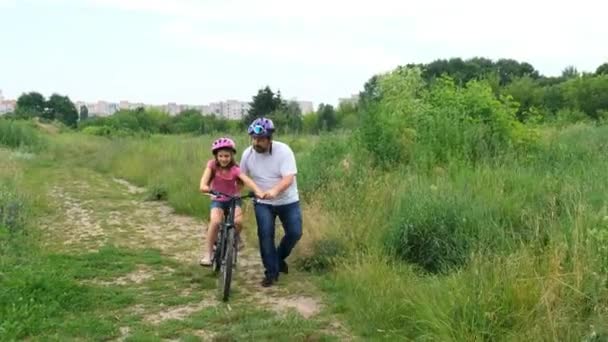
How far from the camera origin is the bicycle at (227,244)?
575 cm

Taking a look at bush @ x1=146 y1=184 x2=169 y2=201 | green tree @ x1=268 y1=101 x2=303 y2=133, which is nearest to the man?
bush @ x1=146 y1=184 x2=169 y2=201

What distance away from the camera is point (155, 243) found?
8.73 metres

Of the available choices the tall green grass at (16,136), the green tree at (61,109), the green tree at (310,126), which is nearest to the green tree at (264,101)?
the tall green grass at (16,136)

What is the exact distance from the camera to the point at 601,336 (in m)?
3.15

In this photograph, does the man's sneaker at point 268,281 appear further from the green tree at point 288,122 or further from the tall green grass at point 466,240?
the green tree at point 288,122

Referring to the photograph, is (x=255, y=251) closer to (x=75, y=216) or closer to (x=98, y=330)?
(x=98, y=330)

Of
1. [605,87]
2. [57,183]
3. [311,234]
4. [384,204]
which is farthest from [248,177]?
[605,87]

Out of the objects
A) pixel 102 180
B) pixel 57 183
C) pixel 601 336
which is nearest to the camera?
pixel 601 336

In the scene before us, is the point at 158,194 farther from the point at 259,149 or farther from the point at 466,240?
the point at 466,240

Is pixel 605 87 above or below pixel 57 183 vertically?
above

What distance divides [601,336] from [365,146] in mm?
7127

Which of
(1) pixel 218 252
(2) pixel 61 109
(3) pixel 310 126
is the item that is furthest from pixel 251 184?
(2) pixel 61 109

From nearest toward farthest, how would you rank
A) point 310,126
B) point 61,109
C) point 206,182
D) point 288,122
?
point 206,182
point 310,126
point 288,122
point 61,109

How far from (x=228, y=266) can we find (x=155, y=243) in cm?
336
